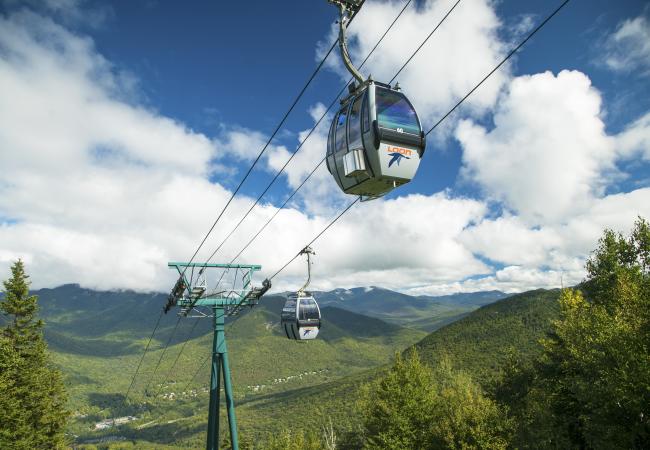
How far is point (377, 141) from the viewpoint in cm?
775

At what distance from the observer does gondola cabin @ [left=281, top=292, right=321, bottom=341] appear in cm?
1995

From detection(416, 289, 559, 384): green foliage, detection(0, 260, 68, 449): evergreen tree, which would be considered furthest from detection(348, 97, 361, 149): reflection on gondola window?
detection(416, 289, 559, 384): green foliage

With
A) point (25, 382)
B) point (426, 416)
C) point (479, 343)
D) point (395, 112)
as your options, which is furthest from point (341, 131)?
point (479, 343)

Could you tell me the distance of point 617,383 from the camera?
16359mm

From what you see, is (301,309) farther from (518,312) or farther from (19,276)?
(518,312)

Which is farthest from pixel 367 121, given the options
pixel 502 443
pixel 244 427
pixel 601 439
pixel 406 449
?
pixel 244 427

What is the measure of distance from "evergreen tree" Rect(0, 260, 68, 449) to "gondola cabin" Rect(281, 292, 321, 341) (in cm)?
1912

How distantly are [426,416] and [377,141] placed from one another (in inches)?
1170

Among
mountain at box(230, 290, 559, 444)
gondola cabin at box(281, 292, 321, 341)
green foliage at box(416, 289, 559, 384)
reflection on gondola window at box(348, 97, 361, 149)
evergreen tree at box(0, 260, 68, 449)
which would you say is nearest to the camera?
reflection on gondola window at box(348, 97, 361, 149)

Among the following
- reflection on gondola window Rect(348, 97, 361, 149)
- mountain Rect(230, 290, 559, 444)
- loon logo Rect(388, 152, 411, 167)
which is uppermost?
reflection on gondola window Rect(348, 97, 361, 149)

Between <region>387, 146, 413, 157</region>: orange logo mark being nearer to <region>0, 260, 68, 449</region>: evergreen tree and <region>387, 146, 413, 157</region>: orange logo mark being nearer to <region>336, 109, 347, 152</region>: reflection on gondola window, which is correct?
<region>336, 109, 347, 152</region>: reflection on gondola window

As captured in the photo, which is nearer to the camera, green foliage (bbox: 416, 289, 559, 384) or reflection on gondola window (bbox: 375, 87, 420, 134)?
reflection on gondola window (bbox: 375, 87, 420, 134)

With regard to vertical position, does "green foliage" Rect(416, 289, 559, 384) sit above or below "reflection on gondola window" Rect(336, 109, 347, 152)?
below

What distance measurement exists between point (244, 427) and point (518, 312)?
14211cm
